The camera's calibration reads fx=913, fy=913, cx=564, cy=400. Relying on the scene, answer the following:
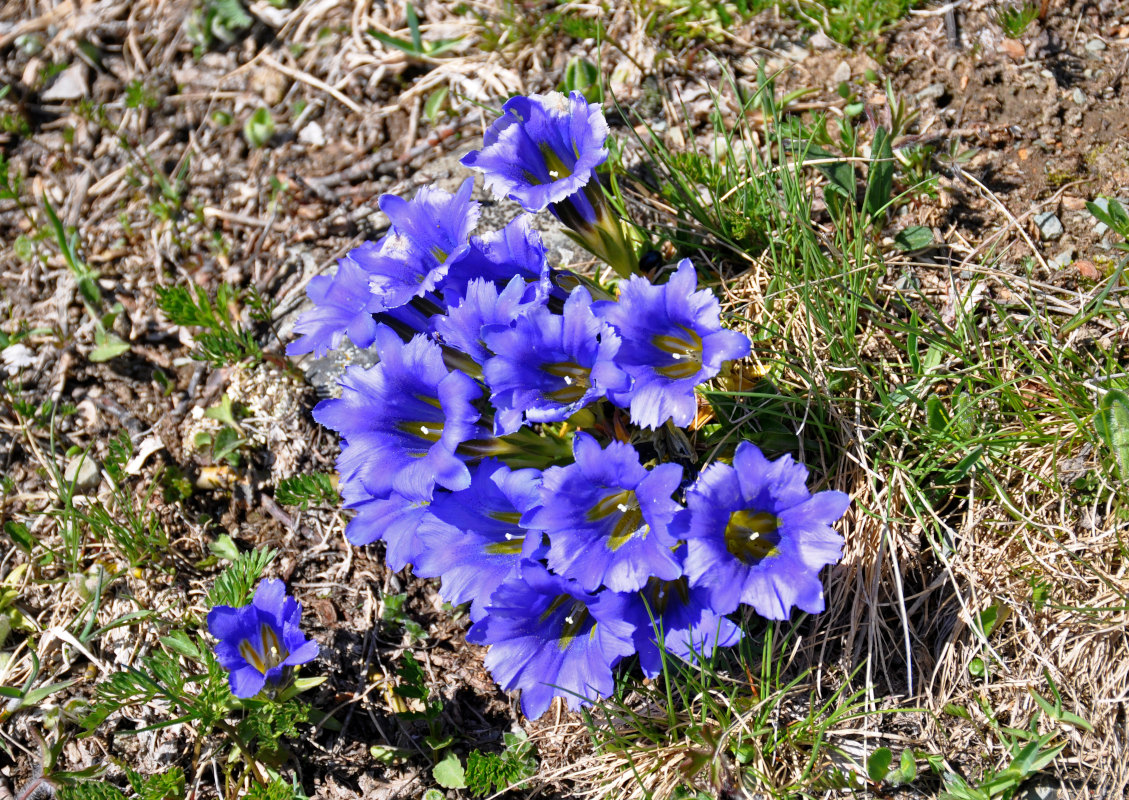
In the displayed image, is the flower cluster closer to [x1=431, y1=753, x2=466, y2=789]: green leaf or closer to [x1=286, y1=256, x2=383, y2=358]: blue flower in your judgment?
[x1=286, y1=256, x2=383, y2=358]: blue flower

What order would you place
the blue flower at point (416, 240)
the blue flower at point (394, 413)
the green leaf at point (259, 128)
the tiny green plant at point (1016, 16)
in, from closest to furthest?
1. the blue flower at point (394, 413)
2. the blue flower at point (416, 240)
3. the tiny green plant at point (1016, 16)
4. the green leaf at point (259, 128)

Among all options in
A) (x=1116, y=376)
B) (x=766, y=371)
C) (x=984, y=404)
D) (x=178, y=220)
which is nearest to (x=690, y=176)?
(x=766, y=371)

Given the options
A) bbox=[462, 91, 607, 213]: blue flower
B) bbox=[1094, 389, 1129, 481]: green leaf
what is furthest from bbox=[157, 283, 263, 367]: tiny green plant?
bbox=[1094, 389, 1129, 481]: green leaf

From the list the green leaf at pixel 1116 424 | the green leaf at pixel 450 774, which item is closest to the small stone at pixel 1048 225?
the green leaf at pixel 1116 424

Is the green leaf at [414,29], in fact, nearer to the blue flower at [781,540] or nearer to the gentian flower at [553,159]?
the gentian flower at [553,159]

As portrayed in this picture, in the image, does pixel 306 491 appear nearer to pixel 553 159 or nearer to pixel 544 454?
pixel 544 454

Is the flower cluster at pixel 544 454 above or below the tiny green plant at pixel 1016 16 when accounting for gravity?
below

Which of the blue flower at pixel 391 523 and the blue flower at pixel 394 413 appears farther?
the blue flower at pixel 391 523

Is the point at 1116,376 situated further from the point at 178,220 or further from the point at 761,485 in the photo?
the point at 178,220
